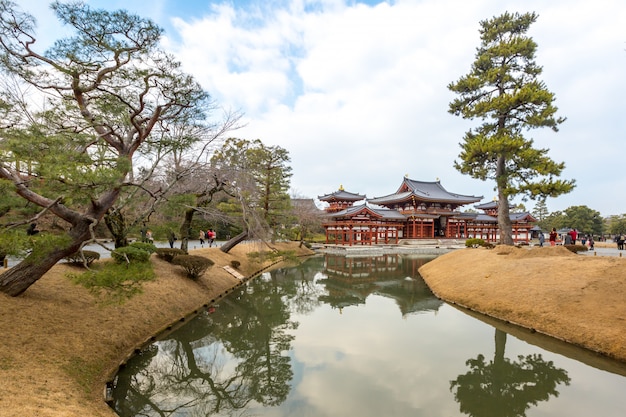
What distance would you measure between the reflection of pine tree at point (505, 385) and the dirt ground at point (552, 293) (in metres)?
1.77

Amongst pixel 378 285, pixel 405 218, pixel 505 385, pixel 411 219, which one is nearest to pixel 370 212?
pixel 405 218

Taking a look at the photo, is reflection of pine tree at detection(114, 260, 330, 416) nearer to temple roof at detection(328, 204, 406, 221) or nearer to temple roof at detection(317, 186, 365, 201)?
temple roof at detection(328, 204, 406, 221)

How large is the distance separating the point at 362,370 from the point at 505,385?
283 centimetres

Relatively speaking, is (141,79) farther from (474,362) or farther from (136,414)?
(474,362)

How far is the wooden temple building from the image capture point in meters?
35.9

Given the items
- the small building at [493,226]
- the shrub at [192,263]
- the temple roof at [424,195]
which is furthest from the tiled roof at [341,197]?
the shrub at [192,263]

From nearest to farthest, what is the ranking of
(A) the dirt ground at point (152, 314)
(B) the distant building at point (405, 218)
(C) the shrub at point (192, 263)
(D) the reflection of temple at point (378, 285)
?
(A) the dirt ground at point (152, 314) → (C) the shrub at point (192, 263) → (D) the reflection of temple at point (378, 285) → (B) the distant building at point (405, 218)

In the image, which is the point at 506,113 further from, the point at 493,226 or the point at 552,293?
the point at 493,226

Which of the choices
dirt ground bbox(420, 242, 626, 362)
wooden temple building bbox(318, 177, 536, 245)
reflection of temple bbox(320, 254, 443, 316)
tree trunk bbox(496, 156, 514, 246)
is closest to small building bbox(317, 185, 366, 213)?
wooden temple building bbox(318, 177, 536, 245)

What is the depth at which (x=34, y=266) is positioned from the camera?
7117 millimetres

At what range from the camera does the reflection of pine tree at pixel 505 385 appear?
218 inches

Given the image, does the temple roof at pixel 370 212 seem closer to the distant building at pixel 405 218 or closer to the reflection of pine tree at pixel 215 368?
the distant building at pixel 405 218

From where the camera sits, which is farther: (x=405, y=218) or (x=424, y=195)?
(x=424, y=195)

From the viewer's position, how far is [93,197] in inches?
264
